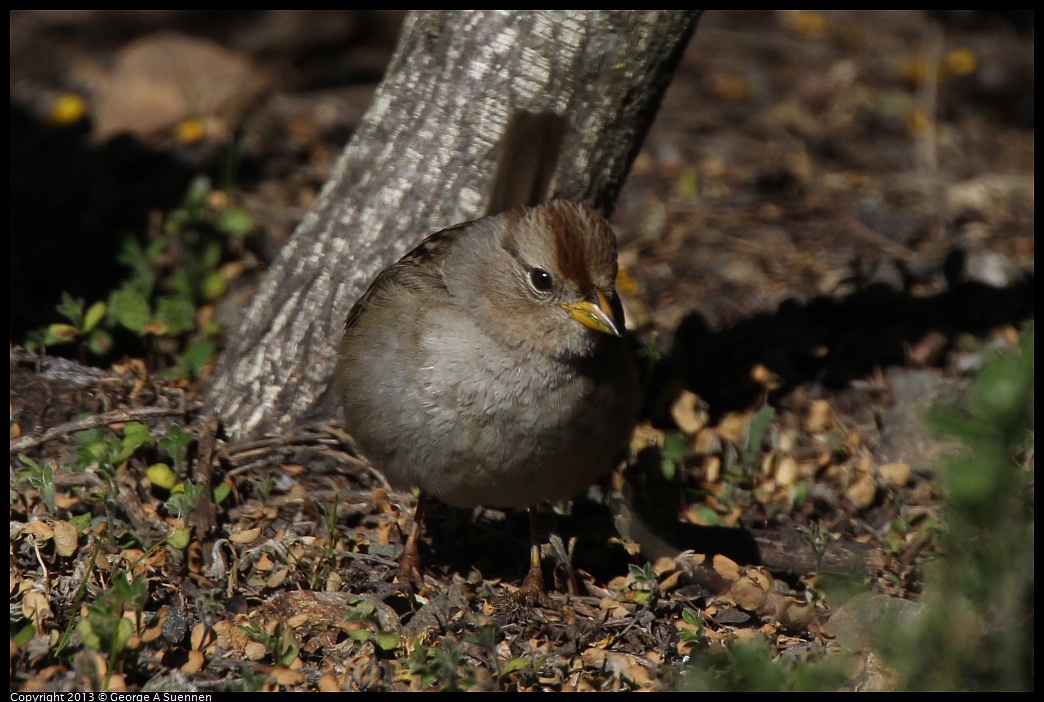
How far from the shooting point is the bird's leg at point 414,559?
4.36 metres

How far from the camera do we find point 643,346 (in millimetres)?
5734

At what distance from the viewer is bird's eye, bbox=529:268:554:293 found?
157 inches

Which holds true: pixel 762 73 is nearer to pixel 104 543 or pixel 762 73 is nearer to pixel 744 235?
pixel 744 235

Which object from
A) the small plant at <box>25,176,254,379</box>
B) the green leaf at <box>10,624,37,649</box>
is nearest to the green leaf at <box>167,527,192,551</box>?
the green leaf at <box>10,624,37,649</box>

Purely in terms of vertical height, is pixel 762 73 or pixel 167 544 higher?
pixel 762 73

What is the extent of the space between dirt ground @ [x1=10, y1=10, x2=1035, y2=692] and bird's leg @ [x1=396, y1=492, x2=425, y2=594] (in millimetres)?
67

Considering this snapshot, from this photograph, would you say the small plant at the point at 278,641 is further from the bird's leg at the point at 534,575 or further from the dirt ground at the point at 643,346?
the bird's leg at the point at 534,575

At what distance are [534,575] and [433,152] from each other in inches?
76.0

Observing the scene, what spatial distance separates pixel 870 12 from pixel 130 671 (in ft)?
27.1

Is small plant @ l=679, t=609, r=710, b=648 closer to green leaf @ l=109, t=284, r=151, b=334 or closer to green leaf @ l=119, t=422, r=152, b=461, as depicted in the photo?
green leaf @ l=119, t=422, r=152, b=461

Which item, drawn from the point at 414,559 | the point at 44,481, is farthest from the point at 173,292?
the point at 414,559

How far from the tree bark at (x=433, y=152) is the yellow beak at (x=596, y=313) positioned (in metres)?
1.05
